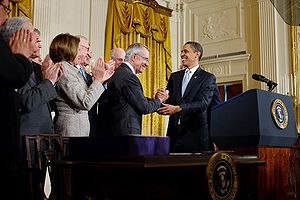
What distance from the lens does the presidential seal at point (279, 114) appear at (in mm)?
2180

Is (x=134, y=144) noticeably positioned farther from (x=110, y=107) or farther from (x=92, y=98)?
(x=110, y=107)

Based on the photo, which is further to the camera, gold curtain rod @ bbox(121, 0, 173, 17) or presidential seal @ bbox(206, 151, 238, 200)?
gold curtain rod @ bbox(121, 0, 173, 17)

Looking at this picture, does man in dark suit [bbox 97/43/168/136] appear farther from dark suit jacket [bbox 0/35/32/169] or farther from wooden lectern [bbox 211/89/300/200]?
dark suit jacket [bbox 0/35/32/169]

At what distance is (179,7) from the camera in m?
7.84

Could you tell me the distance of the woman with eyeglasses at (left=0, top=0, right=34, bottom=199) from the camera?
1188 mm

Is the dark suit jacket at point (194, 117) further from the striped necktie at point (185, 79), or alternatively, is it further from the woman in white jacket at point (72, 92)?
the woman in white jacket at point (72, 92)

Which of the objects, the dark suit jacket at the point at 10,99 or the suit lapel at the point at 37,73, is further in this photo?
the suit lapel at the point at 37,73

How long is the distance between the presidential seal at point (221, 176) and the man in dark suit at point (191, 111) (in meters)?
1.70

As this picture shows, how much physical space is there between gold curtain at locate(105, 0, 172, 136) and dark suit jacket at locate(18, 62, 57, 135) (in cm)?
433

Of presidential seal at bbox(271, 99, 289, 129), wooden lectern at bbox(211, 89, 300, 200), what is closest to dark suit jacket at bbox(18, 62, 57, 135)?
wooden lectern at bbox(211, 89, 300, 200)

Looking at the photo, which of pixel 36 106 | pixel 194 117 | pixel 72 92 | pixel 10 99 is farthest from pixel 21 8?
pixel 10 99

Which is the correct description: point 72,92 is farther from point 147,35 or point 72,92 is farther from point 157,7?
point 157,7

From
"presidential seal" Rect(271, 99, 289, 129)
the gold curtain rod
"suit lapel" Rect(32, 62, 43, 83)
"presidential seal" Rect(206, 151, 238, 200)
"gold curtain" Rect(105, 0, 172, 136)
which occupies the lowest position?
"presidential seal" Rect(206, 151, 238, 200)

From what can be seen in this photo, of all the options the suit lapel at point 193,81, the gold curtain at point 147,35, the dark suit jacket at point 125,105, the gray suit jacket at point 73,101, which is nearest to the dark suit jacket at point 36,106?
the gray suit jacket at point 73,101
